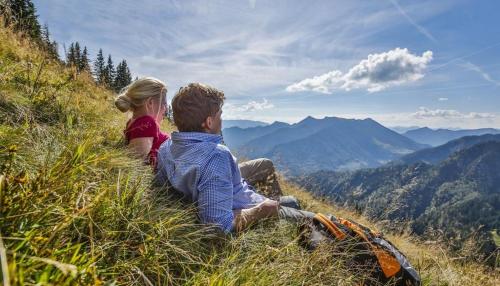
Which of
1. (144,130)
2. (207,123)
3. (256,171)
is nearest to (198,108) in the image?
(207,123)

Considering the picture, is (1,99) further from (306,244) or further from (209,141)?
(306,244)

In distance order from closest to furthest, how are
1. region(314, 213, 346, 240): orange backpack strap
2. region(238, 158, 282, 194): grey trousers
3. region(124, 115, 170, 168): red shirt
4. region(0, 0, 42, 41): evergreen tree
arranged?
region(314, 213, 346, 240): orange backpack strap < region(124, 115, 170, 168): red shirt < region(238, 158, 282, 194): grey trousers < region(0, 0, 42, 41): evergreen tree

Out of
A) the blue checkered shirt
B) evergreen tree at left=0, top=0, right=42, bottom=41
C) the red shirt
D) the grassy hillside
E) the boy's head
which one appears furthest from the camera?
evergreen tree at left=0, top=0, right=42, bottom=41

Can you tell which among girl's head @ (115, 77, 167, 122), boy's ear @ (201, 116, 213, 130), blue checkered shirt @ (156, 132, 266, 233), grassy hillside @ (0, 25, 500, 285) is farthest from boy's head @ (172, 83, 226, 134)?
girl's head @ (115, 77, 167, 122)

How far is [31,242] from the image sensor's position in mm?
1494

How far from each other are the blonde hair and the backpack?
3001mm

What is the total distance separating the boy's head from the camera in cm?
365

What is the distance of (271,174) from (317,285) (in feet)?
12.9

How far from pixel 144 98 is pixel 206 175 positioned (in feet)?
7.52

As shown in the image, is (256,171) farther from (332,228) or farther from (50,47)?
(50,47)

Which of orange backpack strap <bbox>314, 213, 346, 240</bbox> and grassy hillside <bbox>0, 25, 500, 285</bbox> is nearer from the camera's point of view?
grassy hillside <bbox>0, 25, 500, 285</bbox>

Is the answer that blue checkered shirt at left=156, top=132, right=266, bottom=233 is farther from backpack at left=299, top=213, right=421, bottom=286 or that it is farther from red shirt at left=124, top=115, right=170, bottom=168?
red shirt at left=124, top=115, right=170, bottom=168

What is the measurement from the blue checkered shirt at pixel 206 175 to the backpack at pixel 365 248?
33.0 inches

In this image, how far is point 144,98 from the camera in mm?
5148
